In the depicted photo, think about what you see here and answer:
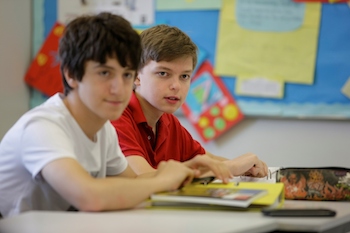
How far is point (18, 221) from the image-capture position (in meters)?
1.22

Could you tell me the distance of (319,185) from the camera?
5.44 feet

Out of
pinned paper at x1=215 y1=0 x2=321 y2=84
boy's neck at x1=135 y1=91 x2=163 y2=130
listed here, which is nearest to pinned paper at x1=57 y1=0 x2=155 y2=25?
pinned paper at x1=215 y1=0 x2=321 y2=84

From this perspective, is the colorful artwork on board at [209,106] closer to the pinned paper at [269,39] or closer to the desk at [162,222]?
the pinned paper at [269,39]

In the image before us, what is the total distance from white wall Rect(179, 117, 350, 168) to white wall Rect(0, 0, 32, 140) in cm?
114

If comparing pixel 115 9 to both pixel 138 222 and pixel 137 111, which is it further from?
pixel 138 222

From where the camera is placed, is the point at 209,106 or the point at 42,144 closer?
the point at 42,144

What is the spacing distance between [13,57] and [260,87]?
1.41m

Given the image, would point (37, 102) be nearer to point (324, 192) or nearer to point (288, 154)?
point (288, 154)

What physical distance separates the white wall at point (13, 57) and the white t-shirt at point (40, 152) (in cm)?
200

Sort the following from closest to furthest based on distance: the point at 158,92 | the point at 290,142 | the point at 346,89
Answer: the point at 158,92, the point at 346,89, the point at 290,142

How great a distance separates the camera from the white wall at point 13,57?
3.45 meters

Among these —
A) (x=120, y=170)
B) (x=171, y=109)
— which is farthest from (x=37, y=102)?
(x=120, y=170)

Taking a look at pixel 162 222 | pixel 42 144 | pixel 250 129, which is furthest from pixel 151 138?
pixel 250 129

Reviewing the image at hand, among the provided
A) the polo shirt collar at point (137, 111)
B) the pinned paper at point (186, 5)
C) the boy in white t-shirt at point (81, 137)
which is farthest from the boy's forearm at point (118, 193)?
the pinned paper at point (186, 5)
